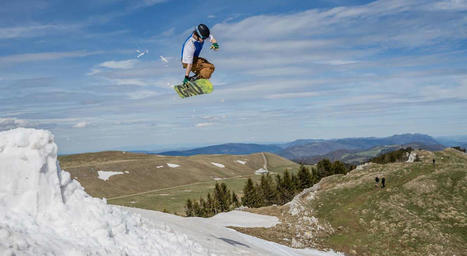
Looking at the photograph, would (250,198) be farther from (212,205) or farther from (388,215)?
(388,215)

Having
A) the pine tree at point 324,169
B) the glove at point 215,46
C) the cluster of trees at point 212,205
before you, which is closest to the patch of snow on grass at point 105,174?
the cluster of trees at point 212,205

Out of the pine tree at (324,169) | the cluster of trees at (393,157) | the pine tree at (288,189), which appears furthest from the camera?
the cluster of trees at (393,157)

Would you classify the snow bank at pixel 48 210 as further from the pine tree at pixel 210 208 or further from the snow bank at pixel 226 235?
the pine tree at pixel 210 208

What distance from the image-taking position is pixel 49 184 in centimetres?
1359

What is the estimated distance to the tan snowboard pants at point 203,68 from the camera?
56.6 feet

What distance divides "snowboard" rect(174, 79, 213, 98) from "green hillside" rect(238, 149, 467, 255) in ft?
77.4

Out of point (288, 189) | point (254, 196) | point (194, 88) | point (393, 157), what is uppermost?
point (194, 88)

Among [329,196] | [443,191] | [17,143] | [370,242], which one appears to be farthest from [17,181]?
[443,191]

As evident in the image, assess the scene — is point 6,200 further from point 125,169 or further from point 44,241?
point 125,169

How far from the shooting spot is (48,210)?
1321 cm

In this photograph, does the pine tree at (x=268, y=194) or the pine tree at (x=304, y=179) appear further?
the pine tree at (x=304, y=179)

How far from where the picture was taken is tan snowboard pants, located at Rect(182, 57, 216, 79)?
56.6 feet

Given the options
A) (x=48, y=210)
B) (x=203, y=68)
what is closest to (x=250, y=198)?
(x=203, y=68)

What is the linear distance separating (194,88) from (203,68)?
119cm
